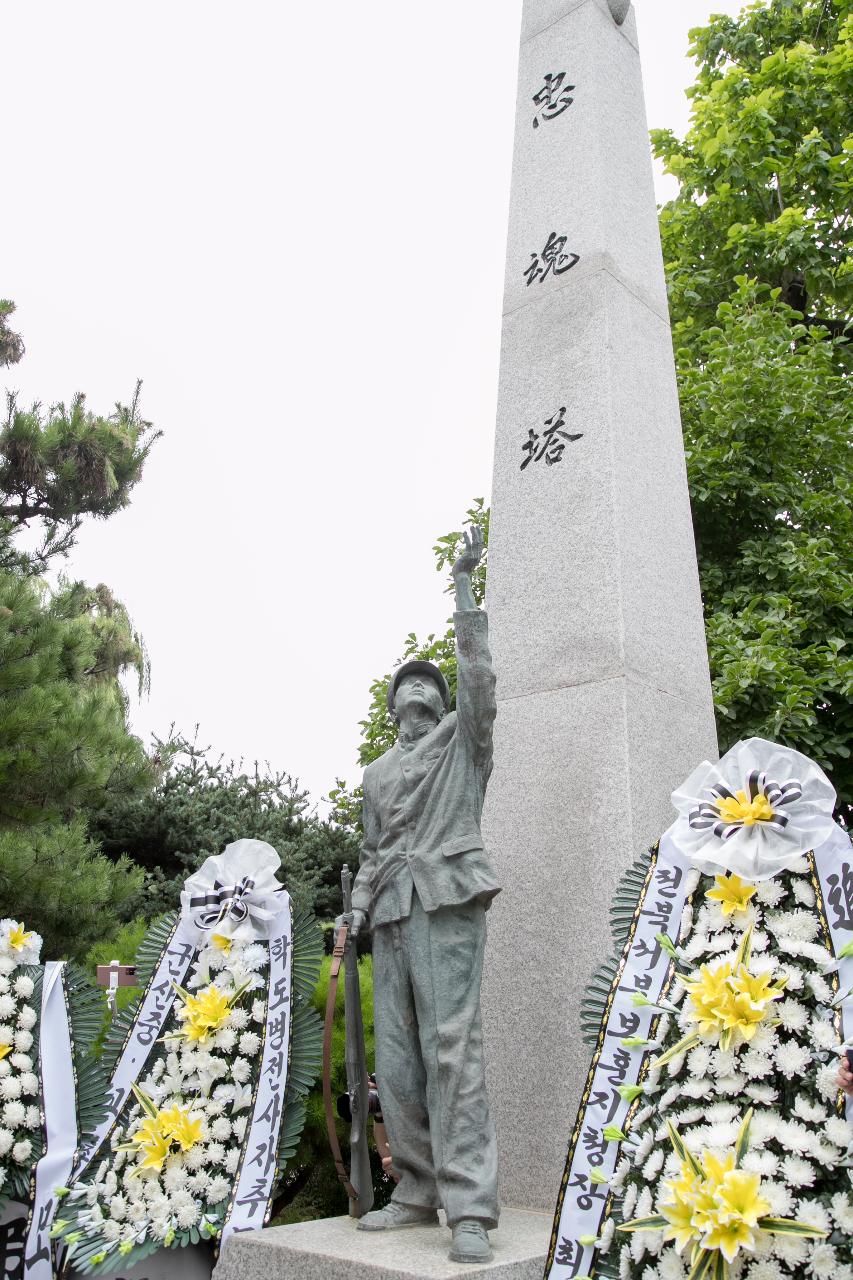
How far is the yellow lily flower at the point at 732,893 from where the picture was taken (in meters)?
3.21

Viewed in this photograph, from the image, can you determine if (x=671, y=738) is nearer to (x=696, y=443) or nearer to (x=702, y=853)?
(x=702, y=853)

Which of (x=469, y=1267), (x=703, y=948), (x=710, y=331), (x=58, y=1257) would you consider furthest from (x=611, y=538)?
(x=710, y=331)

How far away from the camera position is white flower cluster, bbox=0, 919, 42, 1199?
4332 mm

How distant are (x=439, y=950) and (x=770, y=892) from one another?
3.90 ft

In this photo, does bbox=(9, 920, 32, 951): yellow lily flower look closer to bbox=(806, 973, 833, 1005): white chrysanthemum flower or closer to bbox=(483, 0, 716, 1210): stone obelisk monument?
bbox=(483, 0, 716, 1210): stone obelisk monument

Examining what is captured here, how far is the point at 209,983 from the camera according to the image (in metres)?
4.77

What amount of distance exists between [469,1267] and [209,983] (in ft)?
6.15

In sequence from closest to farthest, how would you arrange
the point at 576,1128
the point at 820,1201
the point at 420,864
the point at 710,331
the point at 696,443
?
the point at 820,1201, the point at 576,1128, the point at 420,864, the point at 696,443, the point at 710,331

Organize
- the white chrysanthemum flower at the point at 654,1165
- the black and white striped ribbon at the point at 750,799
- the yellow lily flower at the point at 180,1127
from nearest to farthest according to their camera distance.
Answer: the white chrysanthemum flower at the point at 654,1165 → the black and white striped ribbon at the point at 750,799 → the yellow lily flower at the point at 180,1127

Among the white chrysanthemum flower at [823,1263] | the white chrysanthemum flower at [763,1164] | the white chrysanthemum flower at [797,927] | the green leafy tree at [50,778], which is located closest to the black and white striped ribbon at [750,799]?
the white chrysanthemum flower at [797,927]

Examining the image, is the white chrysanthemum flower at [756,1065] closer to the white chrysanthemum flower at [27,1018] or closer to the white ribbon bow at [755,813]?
the white ribbon bow at [755,813]

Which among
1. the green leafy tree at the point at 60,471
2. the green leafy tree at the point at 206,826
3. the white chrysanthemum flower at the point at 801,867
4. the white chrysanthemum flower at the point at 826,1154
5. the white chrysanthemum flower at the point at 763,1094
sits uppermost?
the green leafy tree at the point at 60,471

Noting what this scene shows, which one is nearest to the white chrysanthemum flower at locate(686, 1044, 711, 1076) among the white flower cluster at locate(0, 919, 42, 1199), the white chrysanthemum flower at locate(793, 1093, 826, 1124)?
the white chrysanthemum flower at locate(793, 1093, 826, 1124)

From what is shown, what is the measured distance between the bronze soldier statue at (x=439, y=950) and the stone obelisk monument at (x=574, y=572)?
2.21ft
